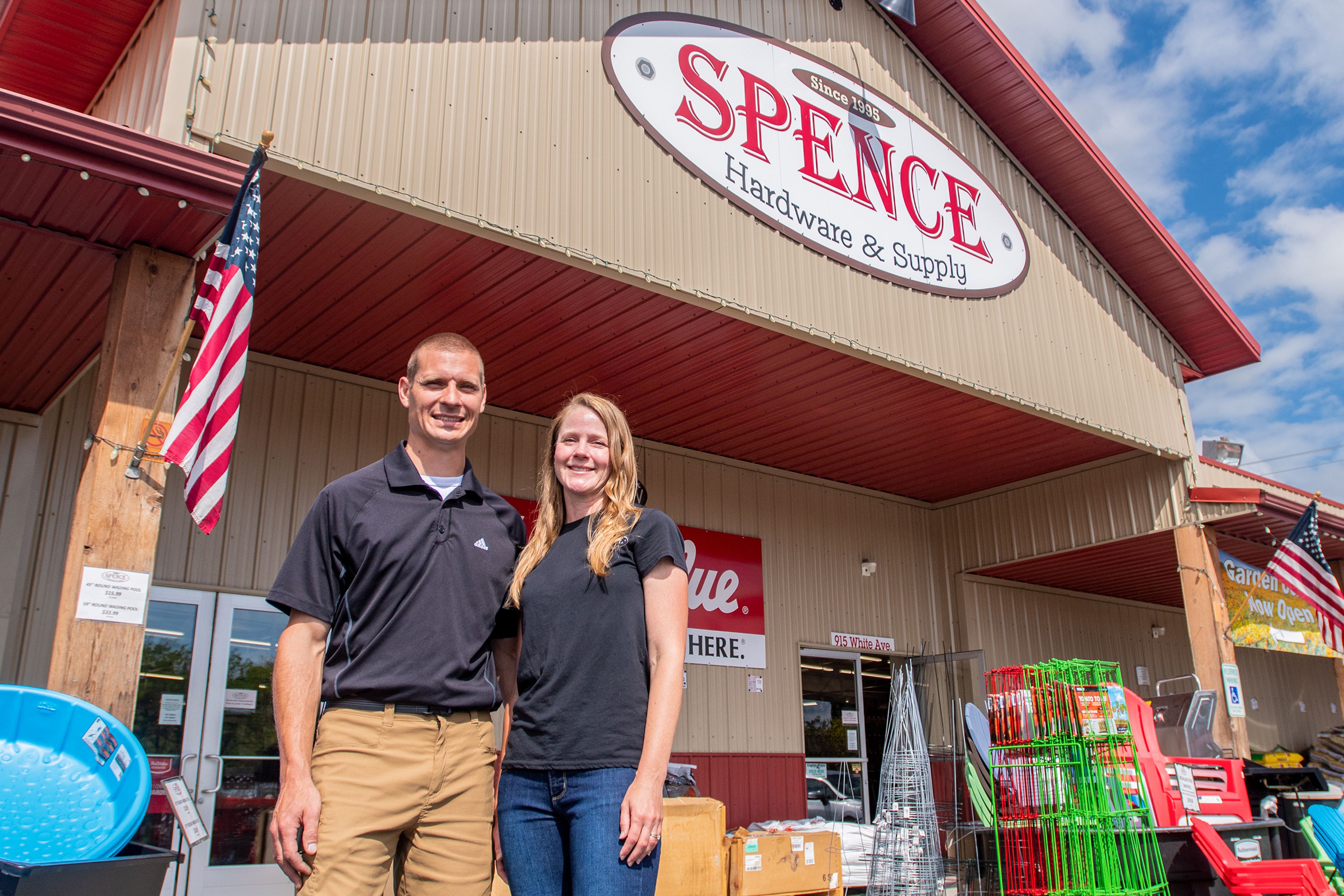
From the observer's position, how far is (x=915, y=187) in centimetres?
969

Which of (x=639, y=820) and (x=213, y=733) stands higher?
(x=213, y=733)

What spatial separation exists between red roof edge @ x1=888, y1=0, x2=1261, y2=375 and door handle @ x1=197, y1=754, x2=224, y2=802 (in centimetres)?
949

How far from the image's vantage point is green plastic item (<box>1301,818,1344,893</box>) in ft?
24.5

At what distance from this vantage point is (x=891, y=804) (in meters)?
8.59

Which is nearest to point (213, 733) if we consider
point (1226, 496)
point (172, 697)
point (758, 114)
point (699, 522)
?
point (172, 697)

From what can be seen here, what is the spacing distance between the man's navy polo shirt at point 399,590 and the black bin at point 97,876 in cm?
150

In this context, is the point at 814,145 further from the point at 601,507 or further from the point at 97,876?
the point at 97,876

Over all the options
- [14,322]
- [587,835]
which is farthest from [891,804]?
[14,322]

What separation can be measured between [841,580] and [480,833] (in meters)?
9.68

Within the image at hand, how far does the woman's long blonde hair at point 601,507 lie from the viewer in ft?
8.47

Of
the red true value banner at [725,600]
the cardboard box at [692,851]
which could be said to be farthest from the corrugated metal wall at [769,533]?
the cardboard box at [692,851]

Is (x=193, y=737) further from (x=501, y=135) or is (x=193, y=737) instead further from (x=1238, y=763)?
(x=1238, y=763)

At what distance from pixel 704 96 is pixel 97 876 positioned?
6.71m

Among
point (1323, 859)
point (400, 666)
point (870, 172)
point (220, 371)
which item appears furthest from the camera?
point (870, 172)
